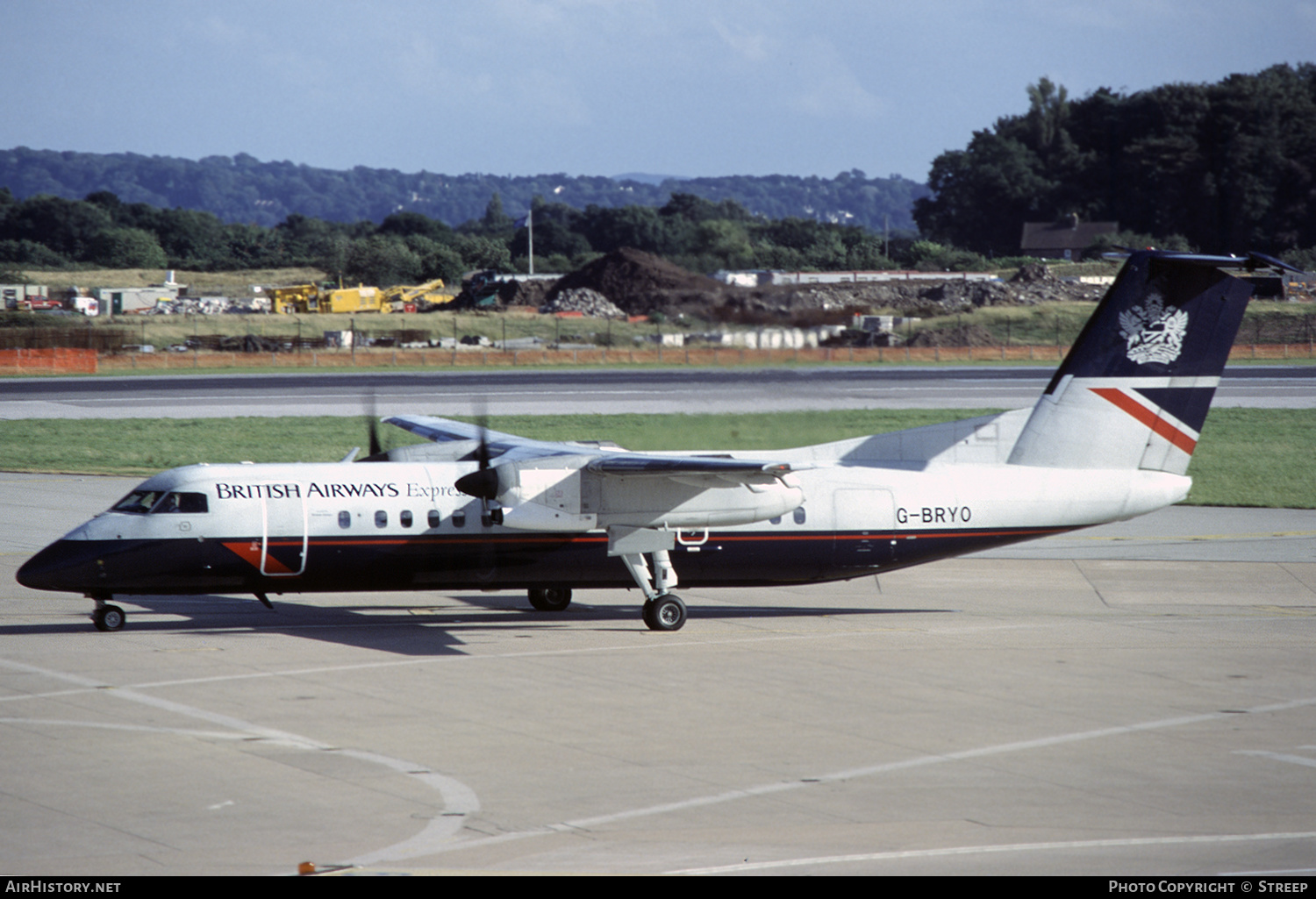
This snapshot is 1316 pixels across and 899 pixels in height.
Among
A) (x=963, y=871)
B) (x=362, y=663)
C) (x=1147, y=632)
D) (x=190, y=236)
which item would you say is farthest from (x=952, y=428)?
(x=190, y=236)

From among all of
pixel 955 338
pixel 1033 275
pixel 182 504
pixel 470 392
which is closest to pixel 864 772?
pixel 182 504

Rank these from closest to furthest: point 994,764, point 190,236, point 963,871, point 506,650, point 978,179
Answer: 1. point 963,871
2. point 994,764
3. point 506,650
4. point 978,179
5. point 190,236

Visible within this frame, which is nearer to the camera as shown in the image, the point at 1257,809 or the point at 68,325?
the point at 1257,809

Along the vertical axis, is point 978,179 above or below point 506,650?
above

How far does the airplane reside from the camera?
20828mm

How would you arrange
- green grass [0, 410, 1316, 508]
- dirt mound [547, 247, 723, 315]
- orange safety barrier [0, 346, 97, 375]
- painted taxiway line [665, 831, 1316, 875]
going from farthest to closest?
orange safety barrier [0, 346, 97, 375]
green grass [0, 410, 1316, 508]
dirt mound [547, 247, 723, 315]
painted taxiway line [665, 831, 1316, 875]

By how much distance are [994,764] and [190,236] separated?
163854mm

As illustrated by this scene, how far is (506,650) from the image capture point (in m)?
20.1

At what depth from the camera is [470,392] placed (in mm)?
63312

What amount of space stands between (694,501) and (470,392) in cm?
4318

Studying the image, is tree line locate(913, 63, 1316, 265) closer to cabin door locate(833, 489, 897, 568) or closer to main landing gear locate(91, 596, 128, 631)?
cabin door locate(833, 489, 897, 568)

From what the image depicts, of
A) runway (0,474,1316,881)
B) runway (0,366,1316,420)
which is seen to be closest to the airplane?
runway (0,474,1316,881)

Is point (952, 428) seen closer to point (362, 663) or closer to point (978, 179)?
point (362, 663)

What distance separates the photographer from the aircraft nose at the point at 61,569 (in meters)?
20.2
